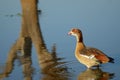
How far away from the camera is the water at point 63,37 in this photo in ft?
31.4

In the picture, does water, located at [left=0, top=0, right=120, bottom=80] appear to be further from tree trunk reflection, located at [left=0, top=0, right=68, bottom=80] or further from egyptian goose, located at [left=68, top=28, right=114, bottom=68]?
egyptian goose, located at [left=68, top=28, right=114, bottom=68]

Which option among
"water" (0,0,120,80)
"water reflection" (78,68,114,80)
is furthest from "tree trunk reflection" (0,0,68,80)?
"water reflection" (78,68,114,80)

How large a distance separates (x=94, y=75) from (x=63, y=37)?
3.05m

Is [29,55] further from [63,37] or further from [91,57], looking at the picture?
[91,57]

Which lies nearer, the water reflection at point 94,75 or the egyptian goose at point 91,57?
the water reflection at point 94,75

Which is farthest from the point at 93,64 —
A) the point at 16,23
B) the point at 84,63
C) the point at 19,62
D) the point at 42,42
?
the point at 16,23

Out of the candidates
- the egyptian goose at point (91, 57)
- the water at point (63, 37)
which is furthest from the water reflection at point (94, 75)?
the egyptian goose at point (91, 57)

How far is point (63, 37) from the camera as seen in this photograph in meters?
12.4

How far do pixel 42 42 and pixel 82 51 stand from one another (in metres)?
2.30

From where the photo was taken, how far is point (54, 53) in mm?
11055

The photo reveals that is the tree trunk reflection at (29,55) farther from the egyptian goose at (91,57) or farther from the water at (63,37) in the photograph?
the egyptian goose at (91,57)

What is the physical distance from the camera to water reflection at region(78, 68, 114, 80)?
9.22 metres

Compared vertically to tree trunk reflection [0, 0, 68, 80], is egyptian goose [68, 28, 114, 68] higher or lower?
higher

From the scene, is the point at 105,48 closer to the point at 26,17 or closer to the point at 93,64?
the point at 93,64
